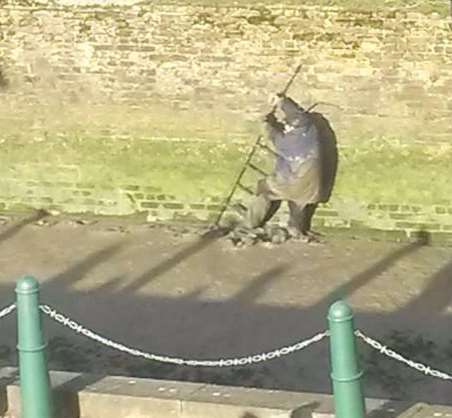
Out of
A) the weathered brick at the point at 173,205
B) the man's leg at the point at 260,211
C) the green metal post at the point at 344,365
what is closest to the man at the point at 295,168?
the man's leg at the point at 260,211

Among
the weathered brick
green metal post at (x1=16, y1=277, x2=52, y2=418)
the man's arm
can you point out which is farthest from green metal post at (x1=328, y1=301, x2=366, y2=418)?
the weathered brick

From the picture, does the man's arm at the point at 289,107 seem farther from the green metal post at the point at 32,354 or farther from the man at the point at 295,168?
the green metal post at the point at 32,354

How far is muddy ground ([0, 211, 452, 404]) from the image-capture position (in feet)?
40.1

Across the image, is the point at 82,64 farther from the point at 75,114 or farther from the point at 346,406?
the point at 346,406

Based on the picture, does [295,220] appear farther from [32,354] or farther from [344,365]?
[344,365]

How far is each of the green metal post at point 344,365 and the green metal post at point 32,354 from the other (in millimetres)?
1843

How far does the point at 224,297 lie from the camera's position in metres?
13.8

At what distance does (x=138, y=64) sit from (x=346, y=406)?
715 centimetres

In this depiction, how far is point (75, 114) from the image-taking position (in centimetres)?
1576

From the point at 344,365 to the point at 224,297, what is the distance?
4942 mm

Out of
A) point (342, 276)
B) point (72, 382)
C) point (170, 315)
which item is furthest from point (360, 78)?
point (72, 382)

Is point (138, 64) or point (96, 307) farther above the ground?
point (138, 64)

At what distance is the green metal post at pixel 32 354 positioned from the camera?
30.9ft

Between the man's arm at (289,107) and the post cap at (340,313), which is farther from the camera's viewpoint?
the man's arm at (289,107)
